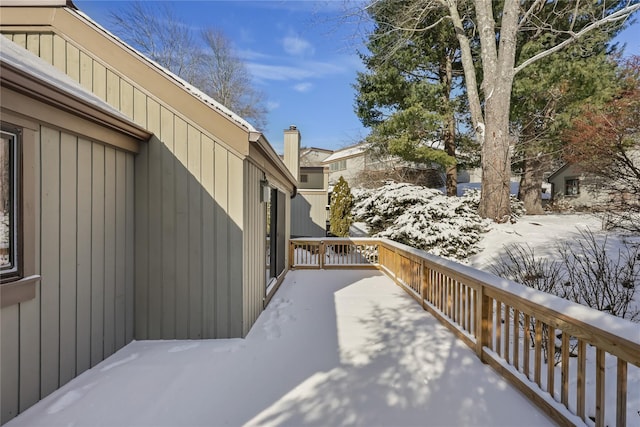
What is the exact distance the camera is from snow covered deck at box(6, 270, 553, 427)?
211 cm

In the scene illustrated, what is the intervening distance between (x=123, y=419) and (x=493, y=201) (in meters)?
8.95

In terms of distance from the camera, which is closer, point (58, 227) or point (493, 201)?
point (58, 227)

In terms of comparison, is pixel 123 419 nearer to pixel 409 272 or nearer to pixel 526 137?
pixel 409 272

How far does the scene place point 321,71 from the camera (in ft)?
40.2

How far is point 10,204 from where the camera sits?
211 cm

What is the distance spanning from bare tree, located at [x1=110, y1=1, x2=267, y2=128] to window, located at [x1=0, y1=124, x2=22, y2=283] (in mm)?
15512

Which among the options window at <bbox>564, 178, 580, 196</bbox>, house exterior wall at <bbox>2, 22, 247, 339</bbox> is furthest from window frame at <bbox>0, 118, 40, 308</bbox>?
window at <bbox>564, 178, 580, 196</bbox>

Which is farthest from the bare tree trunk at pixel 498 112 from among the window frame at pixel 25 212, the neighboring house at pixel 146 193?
the window frame at pixel 25 212

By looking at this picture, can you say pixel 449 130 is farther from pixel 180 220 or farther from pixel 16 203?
pixel 16 203

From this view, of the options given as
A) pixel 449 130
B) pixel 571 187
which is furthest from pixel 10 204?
pixel 571 187

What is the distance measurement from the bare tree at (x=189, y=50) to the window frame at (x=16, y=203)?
50.8 ft

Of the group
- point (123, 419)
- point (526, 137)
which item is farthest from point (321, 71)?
point (123, 419)

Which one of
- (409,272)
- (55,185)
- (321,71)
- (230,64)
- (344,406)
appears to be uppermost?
(230,64)

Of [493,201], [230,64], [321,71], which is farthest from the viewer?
[230,64]
